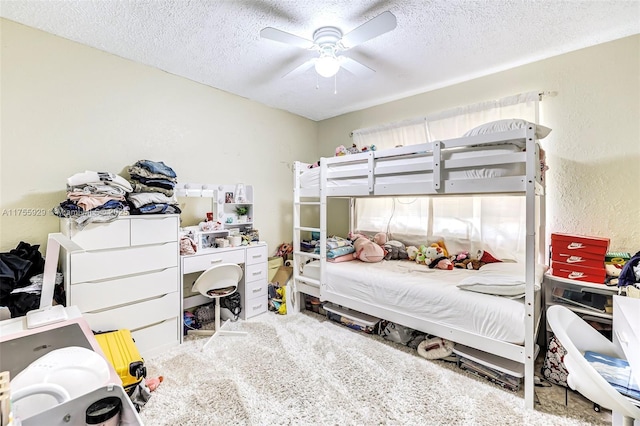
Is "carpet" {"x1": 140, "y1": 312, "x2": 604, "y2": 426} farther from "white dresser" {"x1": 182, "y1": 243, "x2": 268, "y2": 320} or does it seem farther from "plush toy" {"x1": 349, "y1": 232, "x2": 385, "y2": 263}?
"plush toy" {"x1": 349, "y1": 232, "x2": 385, "y2": 263}

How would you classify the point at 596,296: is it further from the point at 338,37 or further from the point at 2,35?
the point at 2,35

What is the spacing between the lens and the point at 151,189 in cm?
255

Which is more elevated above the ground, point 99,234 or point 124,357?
point 99,234

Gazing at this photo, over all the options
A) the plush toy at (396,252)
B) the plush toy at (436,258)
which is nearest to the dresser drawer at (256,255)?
the plush toy at (396,252)

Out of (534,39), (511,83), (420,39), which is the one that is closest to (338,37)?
(420,39)

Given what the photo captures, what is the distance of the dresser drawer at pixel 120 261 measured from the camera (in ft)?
7.01

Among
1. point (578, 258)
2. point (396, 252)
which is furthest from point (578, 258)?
point (396, 252)

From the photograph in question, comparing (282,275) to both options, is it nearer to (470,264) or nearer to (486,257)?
(470,264)

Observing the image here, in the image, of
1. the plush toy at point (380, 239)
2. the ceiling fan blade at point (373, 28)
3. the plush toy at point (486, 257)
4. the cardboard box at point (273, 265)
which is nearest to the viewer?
the ceiling fan blade at point (373, 28)

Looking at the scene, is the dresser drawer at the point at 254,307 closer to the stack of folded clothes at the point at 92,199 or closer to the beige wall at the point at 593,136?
the stack of folded clothes at the point at 92,199

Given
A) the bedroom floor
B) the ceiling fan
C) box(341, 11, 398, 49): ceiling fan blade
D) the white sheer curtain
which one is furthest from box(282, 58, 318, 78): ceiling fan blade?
the bedroom floor

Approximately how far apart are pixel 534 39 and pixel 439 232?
Answer: 1.97 meters

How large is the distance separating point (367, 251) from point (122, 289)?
237 centimetres

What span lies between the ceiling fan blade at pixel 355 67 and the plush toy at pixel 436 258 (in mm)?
1983
